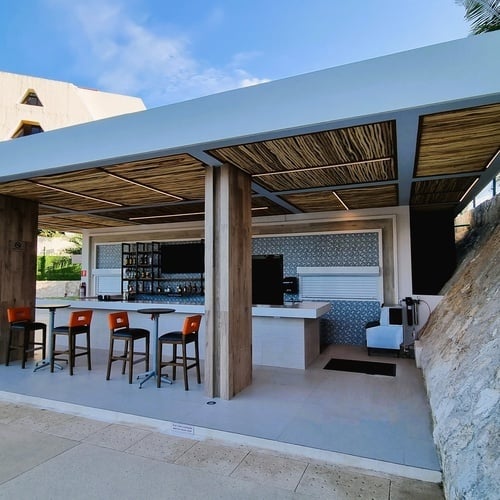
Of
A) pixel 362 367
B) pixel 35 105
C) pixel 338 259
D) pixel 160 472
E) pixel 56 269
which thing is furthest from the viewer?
pixel 35 105

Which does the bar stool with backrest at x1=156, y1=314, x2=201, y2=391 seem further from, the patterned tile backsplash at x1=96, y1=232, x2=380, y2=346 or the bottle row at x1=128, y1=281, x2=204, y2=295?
the bottle row at x1=128, y1=281, x2=204, y2=295

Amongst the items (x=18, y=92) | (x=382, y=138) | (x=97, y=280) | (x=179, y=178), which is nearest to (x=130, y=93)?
(x=18, y=92)

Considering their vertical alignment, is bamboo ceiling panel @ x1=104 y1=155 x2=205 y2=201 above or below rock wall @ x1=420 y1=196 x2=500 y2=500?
above

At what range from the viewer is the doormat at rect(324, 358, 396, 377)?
5250 millimetres

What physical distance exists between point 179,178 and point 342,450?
3401mm

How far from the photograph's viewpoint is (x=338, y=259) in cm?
736

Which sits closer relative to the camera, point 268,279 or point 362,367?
point 362,367

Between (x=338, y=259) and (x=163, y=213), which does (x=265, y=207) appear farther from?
(x=163, y=213)

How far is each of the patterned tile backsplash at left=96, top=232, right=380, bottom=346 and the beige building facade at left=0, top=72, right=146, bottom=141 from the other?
1902 centimetres

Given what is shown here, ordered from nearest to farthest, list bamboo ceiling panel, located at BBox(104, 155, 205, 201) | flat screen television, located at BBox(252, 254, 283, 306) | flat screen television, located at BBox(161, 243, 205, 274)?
bamboo ceiling panel, located at BBox(104, 155, 205, 201) → flat screen television, located at BBox(252, 254, 283, 306) → flat screen television, located at BBox(161, 243, 205, 274)

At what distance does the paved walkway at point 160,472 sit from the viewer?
8.20 feet

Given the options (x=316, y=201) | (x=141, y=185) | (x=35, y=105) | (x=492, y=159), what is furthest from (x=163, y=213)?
(x=35, y=105)

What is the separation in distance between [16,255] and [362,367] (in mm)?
5476

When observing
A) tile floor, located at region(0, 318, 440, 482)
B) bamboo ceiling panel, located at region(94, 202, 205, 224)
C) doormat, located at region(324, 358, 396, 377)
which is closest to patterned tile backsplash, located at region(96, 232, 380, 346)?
doormat, located at region(324, 358, 396, 377)
